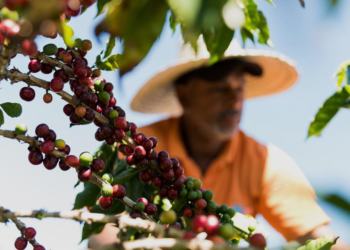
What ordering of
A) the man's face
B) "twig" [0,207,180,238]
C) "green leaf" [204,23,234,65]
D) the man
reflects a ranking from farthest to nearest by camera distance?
the man's face < the man < "green leaf" [204,23,234,65] < "twig" [0,207,180,238]

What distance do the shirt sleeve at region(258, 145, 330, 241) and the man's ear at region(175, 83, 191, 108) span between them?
87 centimetres

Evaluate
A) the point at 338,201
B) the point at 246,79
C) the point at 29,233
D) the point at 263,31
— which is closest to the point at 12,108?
the point at 29,233

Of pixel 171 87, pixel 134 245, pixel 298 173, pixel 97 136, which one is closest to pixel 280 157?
pixel 298 173

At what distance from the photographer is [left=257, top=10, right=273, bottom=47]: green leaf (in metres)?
1.19

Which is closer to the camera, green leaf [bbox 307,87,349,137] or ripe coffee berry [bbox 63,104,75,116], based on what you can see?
ripe coffee berry [bbox 63,104,75,116]

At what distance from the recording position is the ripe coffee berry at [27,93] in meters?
0.98

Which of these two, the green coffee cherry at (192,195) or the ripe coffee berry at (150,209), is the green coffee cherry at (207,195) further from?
the ripe coffee berry at (150,209)

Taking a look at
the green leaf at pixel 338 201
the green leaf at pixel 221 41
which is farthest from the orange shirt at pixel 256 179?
the green leaf at pixel 338 201

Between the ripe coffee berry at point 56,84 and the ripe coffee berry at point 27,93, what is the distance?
76mm

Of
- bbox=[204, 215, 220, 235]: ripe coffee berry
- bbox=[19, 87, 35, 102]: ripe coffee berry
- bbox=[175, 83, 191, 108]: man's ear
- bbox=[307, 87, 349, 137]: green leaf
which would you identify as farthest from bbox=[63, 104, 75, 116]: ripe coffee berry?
bbox=[175, 83, 191, 108]: man's ear

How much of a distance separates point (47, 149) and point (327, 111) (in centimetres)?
77

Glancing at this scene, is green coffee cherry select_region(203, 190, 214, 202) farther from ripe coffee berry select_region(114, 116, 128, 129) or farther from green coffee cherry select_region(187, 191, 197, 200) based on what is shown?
ripe coffee berry select_region(114, 116, 128, 129)

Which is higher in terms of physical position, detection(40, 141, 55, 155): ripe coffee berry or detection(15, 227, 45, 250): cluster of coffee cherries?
detection(40, 141, 55, 155): ripe coffee berry

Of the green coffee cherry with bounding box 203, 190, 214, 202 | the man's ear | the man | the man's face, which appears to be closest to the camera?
the green coffee cherry with bounding box 203, 190, 214, 202
